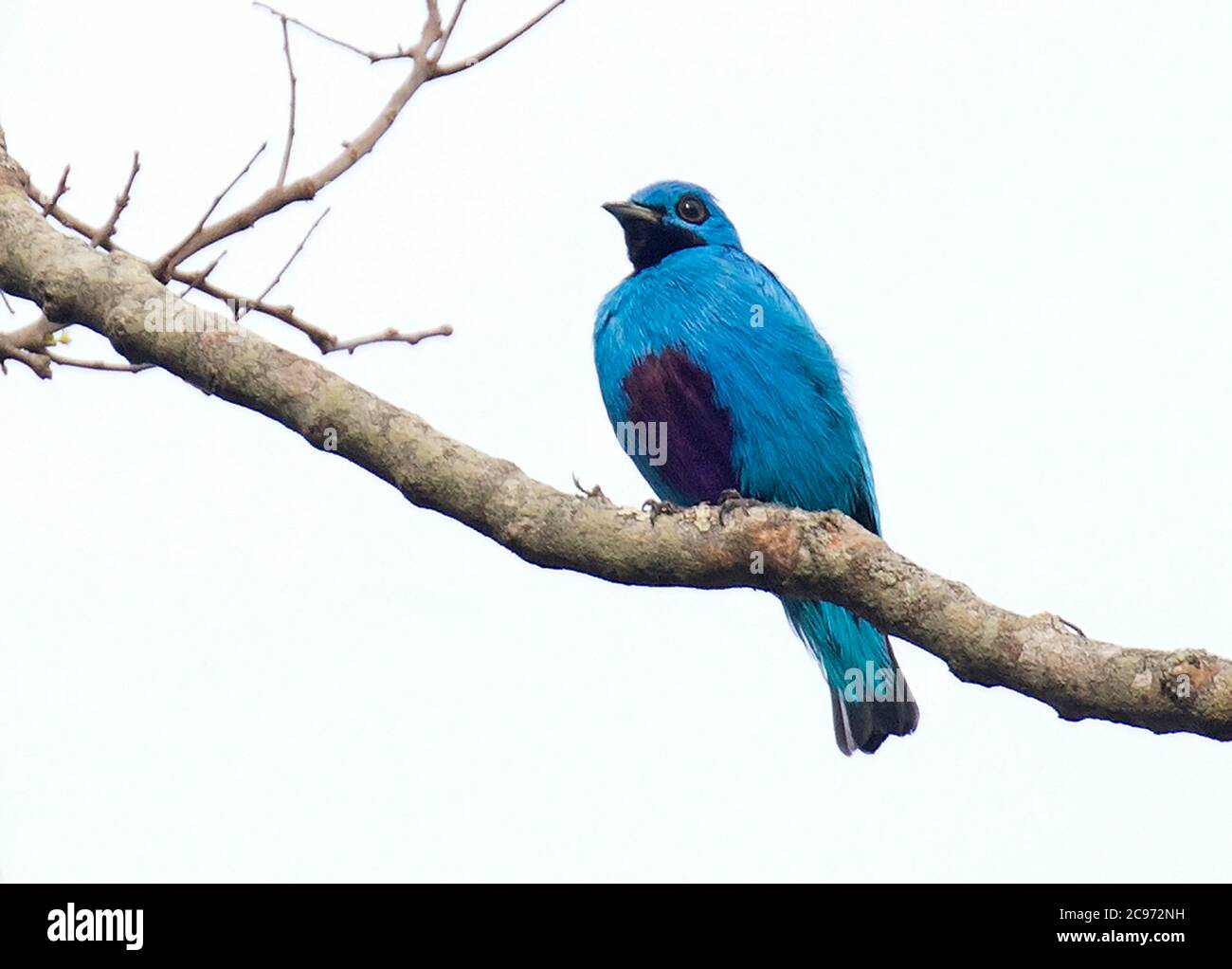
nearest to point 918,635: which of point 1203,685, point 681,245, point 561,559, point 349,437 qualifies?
point 1203,685

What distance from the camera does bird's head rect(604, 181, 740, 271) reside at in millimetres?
6410

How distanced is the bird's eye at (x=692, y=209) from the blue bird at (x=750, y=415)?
1.53 ft

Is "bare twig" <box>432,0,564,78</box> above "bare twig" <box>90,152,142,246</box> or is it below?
above

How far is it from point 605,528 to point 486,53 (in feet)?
4.96

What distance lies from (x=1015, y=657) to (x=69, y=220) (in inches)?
113

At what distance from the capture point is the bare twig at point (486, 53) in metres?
4.14

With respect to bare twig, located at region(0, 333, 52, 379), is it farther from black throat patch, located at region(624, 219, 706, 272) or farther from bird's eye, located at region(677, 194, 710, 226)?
bird's eye, located at region(677, 194, 710, 226)

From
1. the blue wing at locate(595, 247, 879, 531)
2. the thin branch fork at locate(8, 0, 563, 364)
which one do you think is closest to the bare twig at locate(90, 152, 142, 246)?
the thin branch fork at locate(8, 0, 563, 364)

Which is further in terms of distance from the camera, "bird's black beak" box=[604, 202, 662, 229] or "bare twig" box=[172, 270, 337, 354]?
"bird's black beak" box=[604, 202, 662, 229]

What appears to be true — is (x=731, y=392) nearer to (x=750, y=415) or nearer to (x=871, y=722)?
(x=750, y=415)

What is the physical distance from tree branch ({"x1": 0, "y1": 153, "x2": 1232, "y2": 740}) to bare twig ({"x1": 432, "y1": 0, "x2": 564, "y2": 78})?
1018 millimetres

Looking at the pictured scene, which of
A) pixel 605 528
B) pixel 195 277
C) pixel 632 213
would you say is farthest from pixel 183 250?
pixel 632 213

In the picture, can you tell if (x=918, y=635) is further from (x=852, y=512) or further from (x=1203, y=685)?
(x=852, y=512)

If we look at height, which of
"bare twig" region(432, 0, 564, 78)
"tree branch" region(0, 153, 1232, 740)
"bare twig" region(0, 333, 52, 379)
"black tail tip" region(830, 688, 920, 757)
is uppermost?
"bare twig" region(432, 0, 564, 78)
